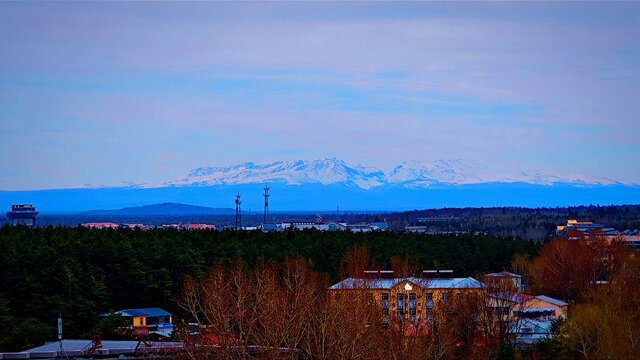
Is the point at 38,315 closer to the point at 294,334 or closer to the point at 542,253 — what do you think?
the point at 294,334

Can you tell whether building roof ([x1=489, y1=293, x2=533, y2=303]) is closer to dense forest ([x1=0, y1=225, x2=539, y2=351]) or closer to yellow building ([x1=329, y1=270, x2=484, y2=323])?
yellow building ([x1=329, y1=270, x2=484, y2=323])

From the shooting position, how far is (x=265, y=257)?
64750 mm

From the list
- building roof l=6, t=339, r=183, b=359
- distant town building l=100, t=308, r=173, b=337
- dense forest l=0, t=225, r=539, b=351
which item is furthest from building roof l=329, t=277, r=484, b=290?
building roof l=6, t=339, r=183, b=359

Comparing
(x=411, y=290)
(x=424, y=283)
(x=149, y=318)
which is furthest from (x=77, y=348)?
(x=424, y=283)

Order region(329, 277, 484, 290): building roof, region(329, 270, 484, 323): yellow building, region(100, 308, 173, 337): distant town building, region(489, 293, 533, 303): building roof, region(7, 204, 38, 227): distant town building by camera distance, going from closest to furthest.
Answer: region(489, 293, 533, 303): building roof < region(100, 308, 173, 337): distant town building < region(329, 270, 484, 323): yellow building < region(329, 277, 484, 290): building roof < region(7, 204, 38, 227): distant town building

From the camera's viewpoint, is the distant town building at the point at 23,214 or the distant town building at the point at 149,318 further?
the distant town building at the point at 23,214

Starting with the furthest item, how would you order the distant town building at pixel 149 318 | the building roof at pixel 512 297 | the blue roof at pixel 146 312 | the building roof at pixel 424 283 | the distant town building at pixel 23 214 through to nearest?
the distant town building at pixel 23 214 < the building roof at pixel 424 283 < the blue roof at pixel 146 312 < the distant town building at pixel 149 318 < the building roof at pixel 512 297

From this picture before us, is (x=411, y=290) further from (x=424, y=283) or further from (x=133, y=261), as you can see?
(x=133, y=261)

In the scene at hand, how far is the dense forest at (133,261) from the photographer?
1777 inches

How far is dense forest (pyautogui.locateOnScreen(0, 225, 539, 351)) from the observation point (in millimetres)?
45125

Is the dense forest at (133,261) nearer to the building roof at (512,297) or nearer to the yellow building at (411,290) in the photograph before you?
the yellow building at (411,290)

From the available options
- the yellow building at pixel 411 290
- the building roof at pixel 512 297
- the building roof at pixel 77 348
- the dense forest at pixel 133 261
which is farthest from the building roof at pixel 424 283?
the building roof at pixel 77 348

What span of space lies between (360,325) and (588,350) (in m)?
10.1

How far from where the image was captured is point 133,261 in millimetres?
54844
